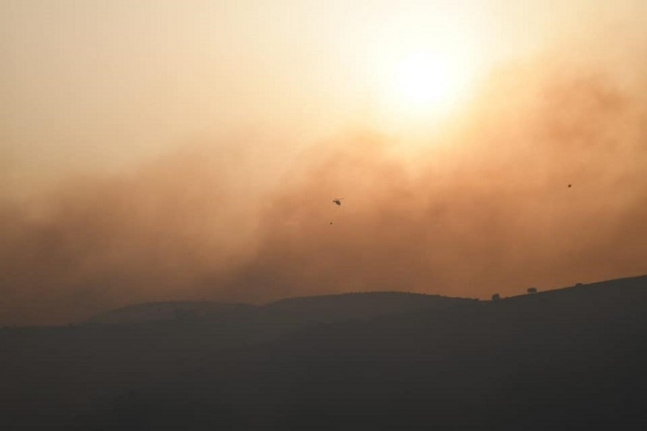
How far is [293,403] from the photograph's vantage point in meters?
129

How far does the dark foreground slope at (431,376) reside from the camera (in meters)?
113

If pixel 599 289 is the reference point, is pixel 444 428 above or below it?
below

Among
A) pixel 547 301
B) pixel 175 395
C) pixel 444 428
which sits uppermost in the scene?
→ pixel 547 301

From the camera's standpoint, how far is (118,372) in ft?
614

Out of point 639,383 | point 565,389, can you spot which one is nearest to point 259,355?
point 565,389

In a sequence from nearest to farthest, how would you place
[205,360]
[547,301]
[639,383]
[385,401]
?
[639,383]
[385,401]
[547,301]
[205,360]

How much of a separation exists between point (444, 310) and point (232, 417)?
39284 mm

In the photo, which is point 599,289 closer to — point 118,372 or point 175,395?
point 175,395

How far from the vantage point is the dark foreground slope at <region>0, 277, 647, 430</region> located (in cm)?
11319

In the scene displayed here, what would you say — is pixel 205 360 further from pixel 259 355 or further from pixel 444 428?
pixel 444 428

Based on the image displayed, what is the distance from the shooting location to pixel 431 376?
127312mm

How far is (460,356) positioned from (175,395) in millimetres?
47237

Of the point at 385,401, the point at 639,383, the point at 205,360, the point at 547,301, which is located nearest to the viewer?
the point at 639,383

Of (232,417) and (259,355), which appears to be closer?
(232,417)
